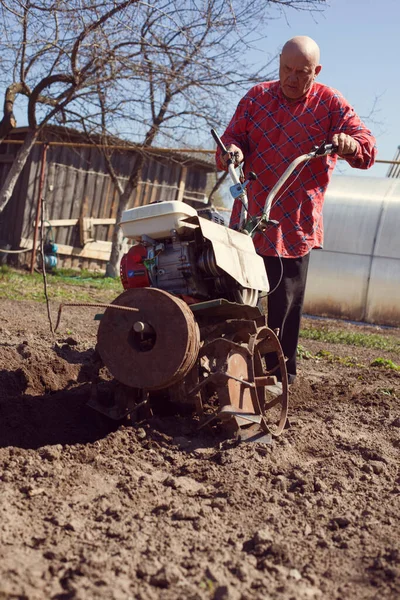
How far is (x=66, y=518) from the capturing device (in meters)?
2.29

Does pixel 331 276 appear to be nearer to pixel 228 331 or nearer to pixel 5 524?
pixel 228 331

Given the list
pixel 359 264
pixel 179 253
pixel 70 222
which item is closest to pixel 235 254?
pixel 179 253

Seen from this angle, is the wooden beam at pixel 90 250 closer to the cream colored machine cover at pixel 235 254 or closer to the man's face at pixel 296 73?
the man's face at pixel 296 73

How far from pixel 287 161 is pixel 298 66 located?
1.86ft

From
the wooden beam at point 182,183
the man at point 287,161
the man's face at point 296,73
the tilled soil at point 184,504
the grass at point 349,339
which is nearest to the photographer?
the tilled soil at point 184,504

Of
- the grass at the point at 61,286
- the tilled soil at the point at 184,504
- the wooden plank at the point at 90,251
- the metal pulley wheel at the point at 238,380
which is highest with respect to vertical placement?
the wooden plank at the point at 90,251

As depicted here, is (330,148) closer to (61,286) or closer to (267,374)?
(267,374)

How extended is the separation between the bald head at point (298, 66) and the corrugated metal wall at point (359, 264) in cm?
695

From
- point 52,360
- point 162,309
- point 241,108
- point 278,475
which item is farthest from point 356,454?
point 241,108

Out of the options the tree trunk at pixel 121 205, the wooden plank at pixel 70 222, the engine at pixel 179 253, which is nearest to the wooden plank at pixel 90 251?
the wooden plank at pixel 70 222

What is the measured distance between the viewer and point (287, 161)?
429 centimetres

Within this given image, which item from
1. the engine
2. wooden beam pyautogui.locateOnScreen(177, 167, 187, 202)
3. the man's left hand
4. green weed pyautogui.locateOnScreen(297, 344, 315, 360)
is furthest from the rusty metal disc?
wooden beam pyautogui.locateOnScreen(177, 167, 187, 202)

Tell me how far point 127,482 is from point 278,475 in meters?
0.64

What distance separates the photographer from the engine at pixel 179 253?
309 centimetres
